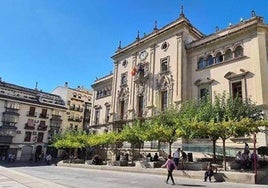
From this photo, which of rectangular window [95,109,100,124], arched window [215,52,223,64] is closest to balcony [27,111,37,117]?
rectangular window [95,109,100,124]

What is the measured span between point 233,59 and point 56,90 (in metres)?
48.9

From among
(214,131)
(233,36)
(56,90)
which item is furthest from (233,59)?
(56,90)

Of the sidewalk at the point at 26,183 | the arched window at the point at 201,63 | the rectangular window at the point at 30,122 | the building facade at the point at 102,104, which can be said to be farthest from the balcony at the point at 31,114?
the sidewalk at the point at 26,183

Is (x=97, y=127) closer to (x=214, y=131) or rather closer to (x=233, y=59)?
(x=233, y=59)

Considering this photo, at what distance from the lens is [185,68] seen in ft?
100

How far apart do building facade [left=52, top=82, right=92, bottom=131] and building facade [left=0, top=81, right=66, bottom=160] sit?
76.7 inches

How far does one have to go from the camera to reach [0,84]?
51.3 meters

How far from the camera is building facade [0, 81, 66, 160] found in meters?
49.2

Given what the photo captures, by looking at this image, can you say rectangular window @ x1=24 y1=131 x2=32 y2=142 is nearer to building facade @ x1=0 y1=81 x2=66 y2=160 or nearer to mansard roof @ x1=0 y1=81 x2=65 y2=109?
building facade @ x1=0 y1=81 x2=66 y2=160

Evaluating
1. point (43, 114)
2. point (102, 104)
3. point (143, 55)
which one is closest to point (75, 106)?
point (43, 114)

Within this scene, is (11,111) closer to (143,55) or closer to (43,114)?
(43,114)

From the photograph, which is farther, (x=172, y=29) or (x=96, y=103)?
(x=96, y=103)

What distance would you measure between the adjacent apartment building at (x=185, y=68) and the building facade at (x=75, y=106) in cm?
1954

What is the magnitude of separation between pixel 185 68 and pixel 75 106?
123 feet
